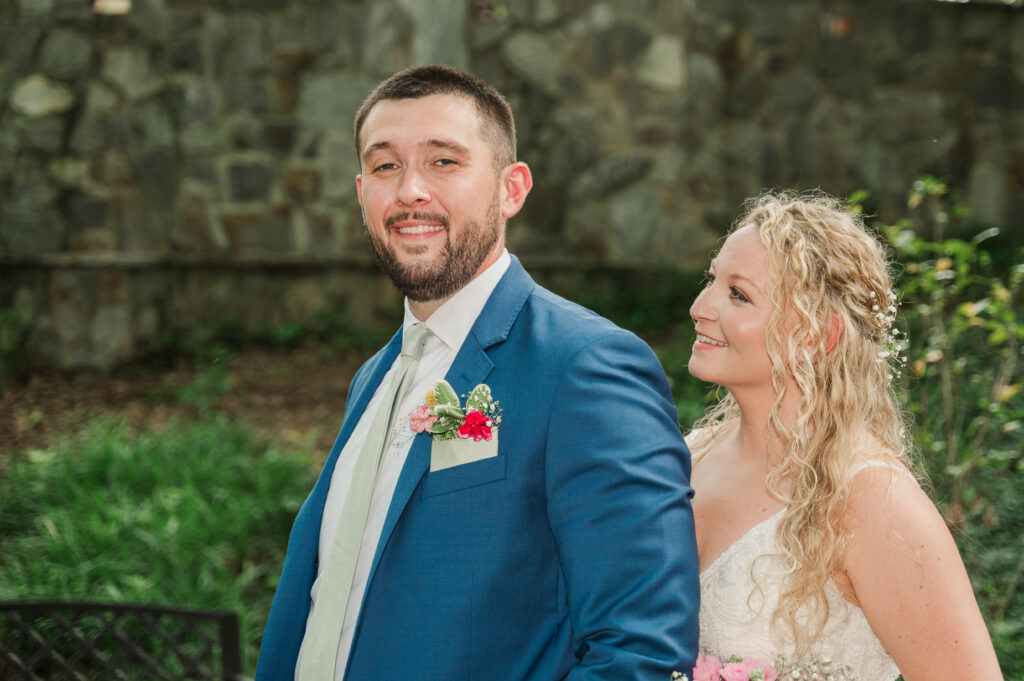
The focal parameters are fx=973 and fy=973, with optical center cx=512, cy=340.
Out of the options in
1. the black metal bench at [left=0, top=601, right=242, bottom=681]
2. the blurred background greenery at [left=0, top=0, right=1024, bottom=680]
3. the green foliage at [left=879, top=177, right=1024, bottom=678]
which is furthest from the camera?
the blurred background greenery at [left=0, top=0, right=1024, bottom=680]

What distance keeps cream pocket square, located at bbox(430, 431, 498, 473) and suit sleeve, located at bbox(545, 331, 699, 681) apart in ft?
0.46

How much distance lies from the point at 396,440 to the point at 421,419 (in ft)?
0.47

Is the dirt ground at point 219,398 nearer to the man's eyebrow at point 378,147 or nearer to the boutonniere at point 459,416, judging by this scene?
the man's eyebrow at point 378,147

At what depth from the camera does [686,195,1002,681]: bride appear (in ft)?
6.78

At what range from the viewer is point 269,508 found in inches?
200

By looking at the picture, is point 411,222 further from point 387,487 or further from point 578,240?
point 578,240

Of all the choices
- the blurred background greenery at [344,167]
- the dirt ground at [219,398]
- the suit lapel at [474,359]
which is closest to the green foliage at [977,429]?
the blurred background greenery at [344,167]

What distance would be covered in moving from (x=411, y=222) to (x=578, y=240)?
17.6 ft

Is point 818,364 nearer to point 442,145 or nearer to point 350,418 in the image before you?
point 442,145

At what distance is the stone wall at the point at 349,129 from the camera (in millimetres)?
6742

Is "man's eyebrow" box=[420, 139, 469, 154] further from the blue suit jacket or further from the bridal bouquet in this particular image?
the bridal bouquet

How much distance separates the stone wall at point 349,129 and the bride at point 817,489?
16.6 ft

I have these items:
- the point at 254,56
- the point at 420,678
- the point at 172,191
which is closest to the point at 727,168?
the point at 254,56

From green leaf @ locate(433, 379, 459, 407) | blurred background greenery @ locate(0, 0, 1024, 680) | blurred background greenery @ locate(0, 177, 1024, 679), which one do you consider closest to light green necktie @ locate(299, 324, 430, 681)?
green leaf @ locate(433, 379, 459, 407)
